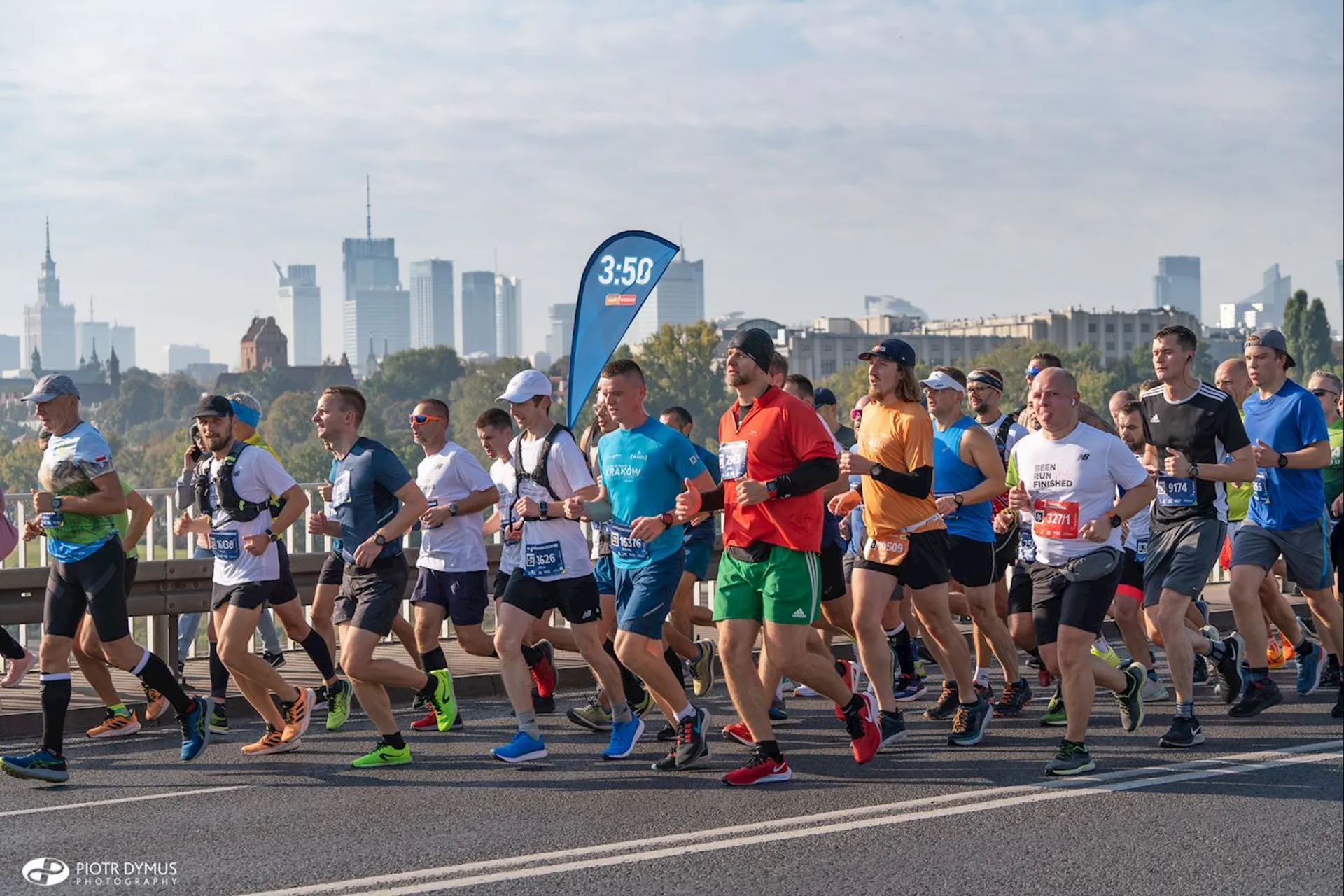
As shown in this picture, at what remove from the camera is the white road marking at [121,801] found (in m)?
7.31

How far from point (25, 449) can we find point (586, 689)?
497 ft

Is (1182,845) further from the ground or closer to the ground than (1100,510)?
closer to the ground

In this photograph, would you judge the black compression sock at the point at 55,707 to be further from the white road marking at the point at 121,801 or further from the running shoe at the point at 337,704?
the running shoe at the point at 337,704

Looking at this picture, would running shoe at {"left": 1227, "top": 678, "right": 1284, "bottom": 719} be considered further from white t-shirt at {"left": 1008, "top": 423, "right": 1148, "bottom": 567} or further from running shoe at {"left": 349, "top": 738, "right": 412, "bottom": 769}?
running shoe at {"left": 349, "top": 738, "right": 412, "bottom": 769}

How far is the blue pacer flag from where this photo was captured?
12.6 meters

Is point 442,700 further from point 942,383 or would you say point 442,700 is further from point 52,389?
point 942,383

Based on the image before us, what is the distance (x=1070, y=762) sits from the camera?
7.60m

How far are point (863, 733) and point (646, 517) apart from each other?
1.43 m

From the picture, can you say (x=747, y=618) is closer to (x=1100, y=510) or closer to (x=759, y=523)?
(x=759, y=523)

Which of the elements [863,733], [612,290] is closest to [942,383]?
[863,733]

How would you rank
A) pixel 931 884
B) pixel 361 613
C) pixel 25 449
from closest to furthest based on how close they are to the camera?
pixel 931 884, pixel 361 613, pixel 25 449

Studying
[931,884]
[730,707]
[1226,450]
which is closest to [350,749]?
[730,707]

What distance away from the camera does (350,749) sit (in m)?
8.73

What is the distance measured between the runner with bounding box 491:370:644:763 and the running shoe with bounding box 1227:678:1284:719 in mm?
3243
